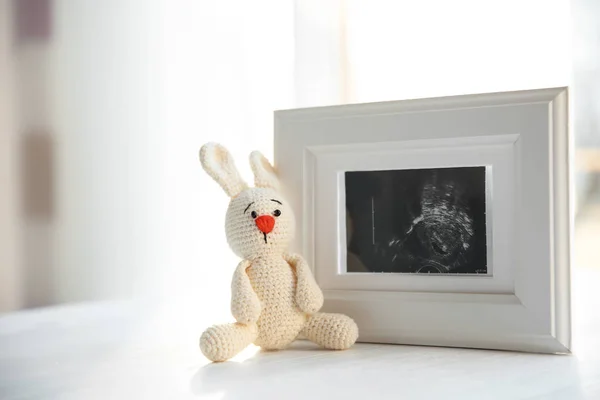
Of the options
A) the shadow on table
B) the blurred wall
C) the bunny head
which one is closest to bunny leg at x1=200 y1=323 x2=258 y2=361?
the shadow on table

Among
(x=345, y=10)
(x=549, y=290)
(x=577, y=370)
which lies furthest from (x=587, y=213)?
(x=345, y=10)

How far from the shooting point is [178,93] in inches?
46.2

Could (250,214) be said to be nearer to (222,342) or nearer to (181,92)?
(222,342)

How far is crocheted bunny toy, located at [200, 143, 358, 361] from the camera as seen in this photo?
981mm

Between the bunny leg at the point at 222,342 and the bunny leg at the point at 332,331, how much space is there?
0.11 meters

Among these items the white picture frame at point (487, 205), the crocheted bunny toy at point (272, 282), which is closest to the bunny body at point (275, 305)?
the crocheted bunny toy at point (272, 282)

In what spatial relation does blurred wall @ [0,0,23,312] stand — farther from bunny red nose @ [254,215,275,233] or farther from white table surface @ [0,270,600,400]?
bunny red nose @ [254,215,275,233]

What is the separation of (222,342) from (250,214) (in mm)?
188

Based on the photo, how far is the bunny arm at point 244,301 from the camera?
0.95 m

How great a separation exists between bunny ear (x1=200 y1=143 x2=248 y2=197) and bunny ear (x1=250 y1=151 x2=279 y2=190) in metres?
0.03

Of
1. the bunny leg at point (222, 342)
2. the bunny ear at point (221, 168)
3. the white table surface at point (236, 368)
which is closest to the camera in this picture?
the white table surface at point (236, 368)

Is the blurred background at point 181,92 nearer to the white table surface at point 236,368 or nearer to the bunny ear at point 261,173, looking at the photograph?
the white table surface at point 236,368

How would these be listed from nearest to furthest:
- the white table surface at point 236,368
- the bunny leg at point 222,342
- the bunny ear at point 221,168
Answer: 1. the white table surface at point 236,368
2. the bunny leg at point 222,342
3. the bunny ear at point 221,168

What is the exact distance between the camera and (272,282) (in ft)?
3.24
